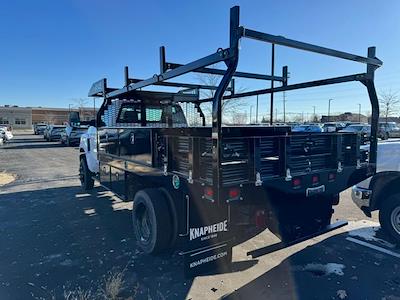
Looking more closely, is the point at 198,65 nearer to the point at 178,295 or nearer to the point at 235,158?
the point at 235,158

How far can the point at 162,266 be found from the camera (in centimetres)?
395

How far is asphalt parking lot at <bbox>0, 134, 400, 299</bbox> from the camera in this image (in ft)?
10.9

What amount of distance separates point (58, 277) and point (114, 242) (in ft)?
3.71

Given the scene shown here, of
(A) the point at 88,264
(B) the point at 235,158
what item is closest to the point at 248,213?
(B) the point at 235,158

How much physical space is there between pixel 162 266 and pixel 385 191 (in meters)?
3.41

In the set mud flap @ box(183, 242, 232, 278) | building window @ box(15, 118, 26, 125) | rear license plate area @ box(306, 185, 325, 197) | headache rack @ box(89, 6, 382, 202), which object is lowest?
mud flap @ box(183, 242, 232, 278)

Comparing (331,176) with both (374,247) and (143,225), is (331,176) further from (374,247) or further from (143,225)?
(143,225)

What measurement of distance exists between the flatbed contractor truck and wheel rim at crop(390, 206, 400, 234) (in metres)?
0.70

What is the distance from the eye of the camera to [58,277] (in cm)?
364

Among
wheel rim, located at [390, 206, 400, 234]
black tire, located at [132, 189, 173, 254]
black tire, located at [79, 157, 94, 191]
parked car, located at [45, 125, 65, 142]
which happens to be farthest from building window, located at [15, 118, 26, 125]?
wheel rim, located at [390, 206, 400, 234]

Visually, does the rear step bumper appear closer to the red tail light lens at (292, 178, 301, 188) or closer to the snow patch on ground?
the snow patch on ground

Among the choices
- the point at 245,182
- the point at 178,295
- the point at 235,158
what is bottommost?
the point at 178,295

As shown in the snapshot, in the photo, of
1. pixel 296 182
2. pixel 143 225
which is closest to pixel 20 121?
pixel 143 225

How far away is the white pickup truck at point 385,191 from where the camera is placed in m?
4.37
